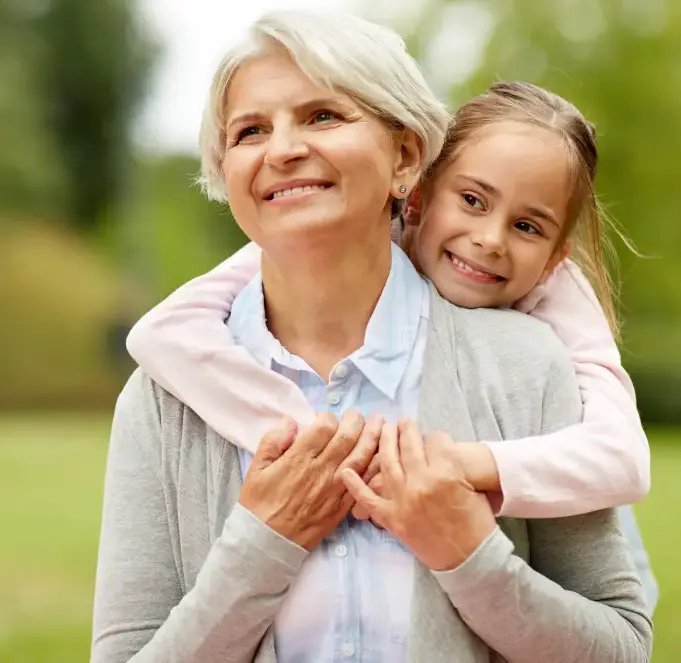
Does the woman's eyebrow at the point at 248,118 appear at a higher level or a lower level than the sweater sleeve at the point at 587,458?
higher

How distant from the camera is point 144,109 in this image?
16750mm

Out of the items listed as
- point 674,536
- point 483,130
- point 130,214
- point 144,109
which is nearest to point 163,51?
point 144,109

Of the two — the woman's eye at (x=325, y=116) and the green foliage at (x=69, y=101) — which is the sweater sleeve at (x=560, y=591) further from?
the green foliage at (x=69, y=101)

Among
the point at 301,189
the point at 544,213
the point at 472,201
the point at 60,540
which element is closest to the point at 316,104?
the point at 301,189

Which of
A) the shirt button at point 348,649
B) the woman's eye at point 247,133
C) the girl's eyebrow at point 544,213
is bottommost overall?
the shirt button at point 348,649

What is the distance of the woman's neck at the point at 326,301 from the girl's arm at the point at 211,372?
10 cm

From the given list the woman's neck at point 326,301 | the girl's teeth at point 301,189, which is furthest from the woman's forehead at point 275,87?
the woman's neck at point 326,301

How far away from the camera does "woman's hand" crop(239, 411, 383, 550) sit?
1.58 m

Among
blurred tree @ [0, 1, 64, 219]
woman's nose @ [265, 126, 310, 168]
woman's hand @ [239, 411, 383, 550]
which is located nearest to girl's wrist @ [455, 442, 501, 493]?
woman's hand @ [239, 411, 383, 550]

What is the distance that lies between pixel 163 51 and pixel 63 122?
2026 millimetres

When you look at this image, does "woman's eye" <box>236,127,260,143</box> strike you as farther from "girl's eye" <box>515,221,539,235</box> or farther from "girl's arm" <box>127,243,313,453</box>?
"girl's eye" <box>515,221,539,235</box>

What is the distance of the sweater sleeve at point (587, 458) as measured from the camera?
1.56 meters

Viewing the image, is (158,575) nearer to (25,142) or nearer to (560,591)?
(560,591)

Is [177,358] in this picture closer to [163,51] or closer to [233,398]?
[233,398]
